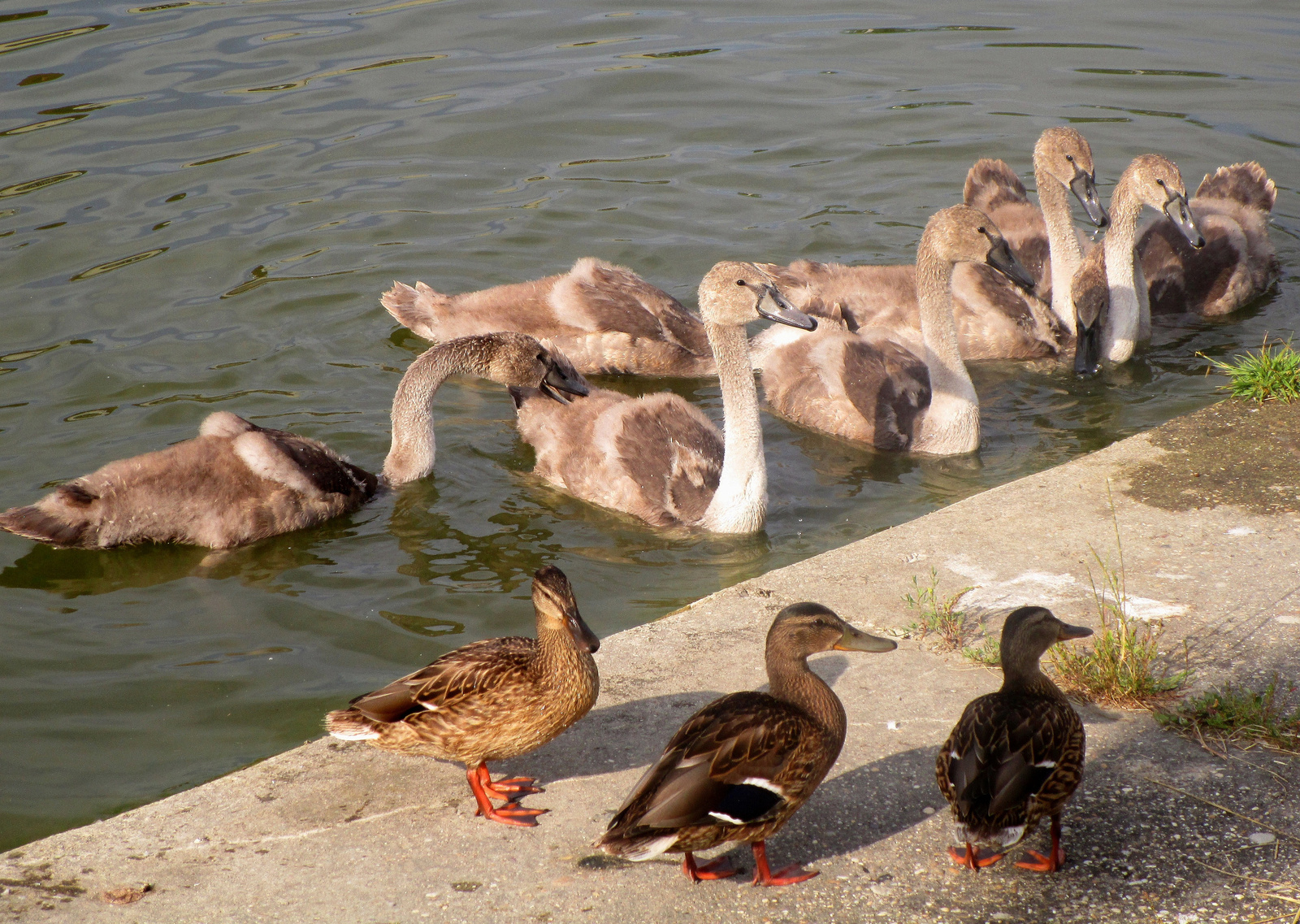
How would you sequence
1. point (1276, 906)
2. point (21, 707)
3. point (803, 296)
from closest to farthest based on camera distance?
point (1276, 906), point (21, 707), point (803, 296)

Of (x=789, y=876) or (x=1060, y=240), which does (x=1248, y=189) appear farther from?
(x=789, y=876)

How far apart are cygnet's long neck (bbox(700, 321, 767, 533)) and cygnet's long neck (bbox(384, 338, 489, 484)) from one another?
1.62 m

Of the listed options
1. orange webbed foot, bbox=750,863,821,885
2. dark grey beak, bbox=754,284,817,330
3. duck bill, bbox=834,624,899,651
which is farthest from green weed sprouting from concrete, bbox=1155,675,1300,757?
dark grey beak, bbox=754,284,817,330

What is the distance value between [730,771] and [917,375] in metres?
4.94

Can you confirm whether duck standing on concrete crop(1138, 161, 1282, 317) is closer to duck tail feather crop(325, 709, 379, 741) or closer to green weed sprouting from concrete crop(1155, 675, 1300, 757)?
green weed sprouting from concrete crop(1155, 675, 1300, 757)

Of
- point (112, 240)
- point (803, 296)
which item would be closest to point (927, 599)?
point (803, 296)

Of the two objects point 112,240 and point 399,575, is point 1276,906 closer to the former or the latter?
point 399,575

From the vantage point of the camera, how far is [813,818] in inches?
141

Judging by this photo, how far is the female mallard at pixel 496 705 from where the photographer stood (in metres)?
3.68

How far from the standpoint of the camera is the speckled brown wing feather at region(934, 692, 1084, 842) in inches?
124

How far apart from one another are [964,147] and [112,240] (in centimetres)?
743

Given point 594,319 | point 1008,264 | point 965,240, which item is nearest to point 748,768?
point 965,240

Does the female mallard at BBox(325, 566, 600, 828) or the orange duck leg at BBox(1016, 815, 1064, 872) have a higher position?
the female mallard at BBox(325, 566, 600, 828)

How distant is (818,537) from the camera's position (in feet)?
21.0
